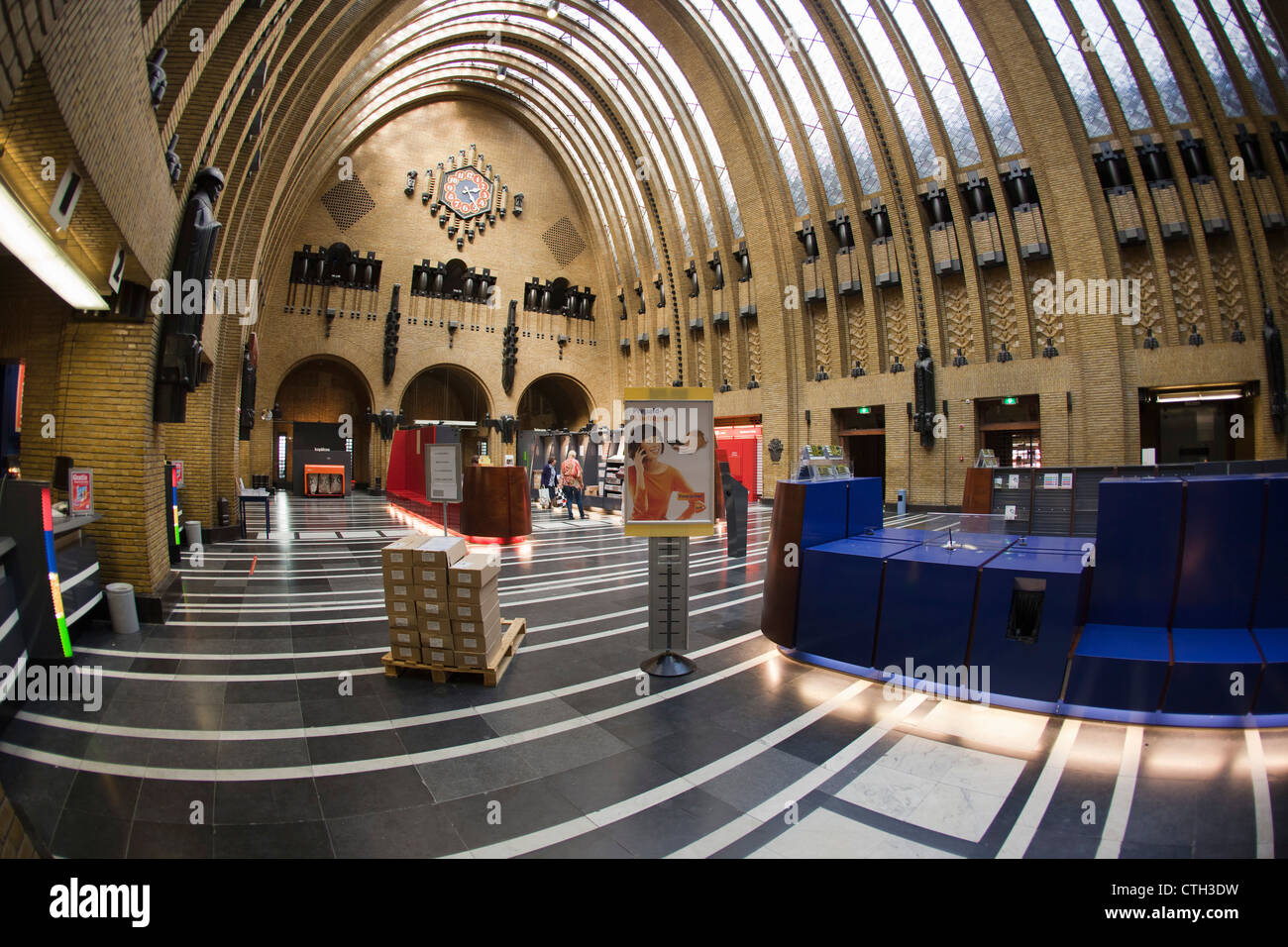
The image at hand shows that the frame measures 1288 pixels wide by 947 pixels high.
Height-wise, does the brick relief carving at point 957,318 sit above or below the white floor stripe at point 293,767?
above

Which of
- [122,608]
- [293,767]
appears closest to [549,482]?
[122,608]

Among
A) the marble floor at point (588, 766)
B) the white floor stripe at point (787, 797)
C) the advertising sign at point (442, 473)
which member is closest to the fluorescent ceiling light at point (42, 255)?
the marble floor at point (588, 766)

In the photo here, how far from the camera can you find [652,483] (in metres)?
4.49

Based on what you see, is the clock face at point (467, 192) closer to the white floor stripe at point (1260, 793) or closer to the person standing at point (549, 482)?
the person standing at point (549, 482)

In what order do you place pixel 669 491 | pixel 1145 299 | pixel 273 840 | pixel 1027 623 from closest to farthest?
pixel 273 840, pixel 1027 623, pixel 669 491, pixel 1145 299

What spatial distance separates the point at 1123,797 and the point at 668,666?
2831 millimetres

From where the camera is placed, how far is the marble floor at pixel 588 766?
2479mm

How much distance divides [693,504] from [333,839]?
3043 mm

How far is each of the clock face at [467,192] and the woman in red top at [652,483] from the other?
27.0 metres

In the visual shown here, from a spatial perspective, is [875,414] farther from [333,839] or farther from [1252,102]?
[333,839]

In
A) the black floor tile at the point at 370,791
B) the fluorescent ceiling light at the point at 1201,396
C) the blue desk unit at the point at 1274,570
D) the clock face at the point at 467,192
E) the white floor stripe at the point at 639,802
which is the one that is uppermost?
the clock face at the point at 467,192

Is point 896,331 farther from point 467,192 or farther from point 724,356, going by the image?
point 467,192

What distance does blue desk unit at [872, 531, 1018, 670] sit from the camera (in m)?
4.07

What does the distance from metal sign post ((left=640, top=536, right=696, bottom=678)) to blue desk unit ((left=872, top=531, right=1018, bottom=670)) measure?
1.58 meters
